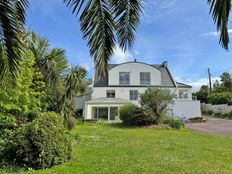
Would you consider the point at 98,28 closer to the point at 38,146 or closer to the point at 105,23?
the point at 105,23

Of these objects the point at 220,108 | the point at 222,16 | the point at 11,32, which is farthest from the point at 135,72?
the point at 222,16

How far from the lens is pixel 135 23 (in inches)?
176

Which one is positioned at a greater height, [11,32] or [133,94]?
[133,94]

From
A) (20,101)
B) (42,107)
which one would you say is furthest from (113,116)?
(20,101)

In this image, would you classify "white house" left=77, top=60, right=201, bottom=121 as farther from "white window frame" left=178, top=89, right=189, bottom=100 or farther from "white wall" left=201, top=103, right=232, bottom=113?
"white wall" left=201, top=103, right=232, bottom=113

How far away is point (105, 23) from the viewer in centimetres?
416

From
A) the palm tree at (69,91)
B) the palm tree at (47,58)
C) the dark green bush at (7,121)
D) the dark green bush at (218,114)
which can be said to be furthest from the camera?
the dark green bush at (218,114)

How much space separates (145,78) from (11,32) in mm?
35399

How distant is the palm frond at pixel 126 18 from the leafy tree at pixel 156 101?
21.7 meters

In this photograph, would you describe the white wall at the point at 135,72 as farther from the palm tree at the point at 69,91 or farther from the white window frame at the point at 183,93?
the palm tree at the point at 69,91

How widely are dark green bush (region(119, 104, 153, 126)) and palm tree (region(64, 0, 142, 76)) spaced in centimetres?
2117

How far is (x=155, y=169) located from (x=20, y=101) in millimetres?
7627

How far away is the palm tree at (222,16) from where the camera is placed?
3.58 metres

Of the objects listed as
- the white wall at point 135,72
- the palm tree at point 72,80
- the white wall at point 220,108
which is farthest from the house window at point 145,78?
the palm tree at point 72,80
